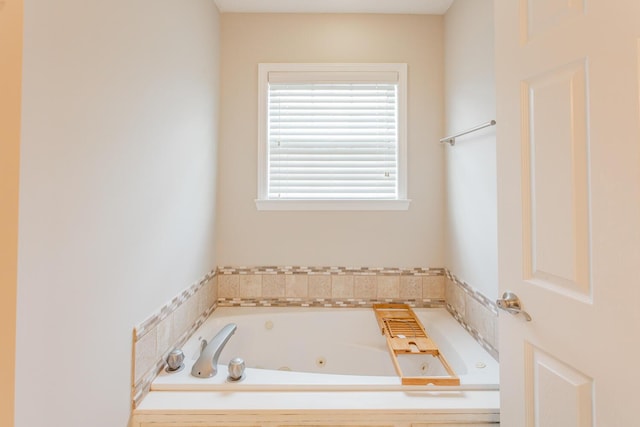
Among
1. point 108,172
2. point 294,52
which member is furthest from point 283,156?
point 108,172

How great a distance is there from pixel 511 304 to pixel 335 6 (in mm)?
2008

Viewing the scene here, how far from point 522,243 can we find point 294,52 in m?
1.84

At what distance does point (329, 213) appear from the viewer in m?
2.12

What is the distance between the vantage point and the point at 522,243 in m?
0.93

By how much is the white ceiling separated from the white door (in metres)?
1.16

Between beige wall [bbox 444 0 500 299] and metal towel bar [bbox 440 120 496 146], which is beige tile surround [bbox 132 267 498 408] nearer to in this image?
beige wall [bbox 444 0 500 299]

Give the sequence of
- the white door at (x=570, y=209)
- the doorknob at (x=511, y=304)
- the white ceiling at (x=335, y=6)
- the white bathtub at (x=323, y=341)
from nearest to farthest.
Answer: the white door at (x=570, y=209), the doorknob at (x=511, y=304), the white bathtub at (x=323, y=341), the white ceiling at (x=335, y=6)

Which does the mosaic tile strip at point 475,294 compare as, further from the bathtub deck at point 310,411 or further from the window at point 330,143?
the window at point 330,143

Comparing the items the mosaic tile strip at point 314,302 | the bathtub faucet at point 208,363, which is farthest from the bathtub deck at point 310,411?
the mosaic tile strip at point 314,302

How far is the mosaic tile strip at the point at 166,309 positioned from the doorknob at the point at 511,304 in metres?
1.27

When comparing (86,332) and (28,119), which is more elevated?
(28,119)

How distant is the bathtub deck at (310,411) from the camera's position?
1.14 m

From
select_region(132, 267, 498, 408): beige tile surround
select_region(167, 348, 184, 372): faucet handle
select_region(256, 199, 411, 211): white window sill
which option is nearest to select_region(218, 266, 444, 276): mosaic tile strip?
select_region(132, 267, 498, 408): beige tile surround

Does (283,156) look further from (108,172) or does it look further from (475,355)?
(475,355)
